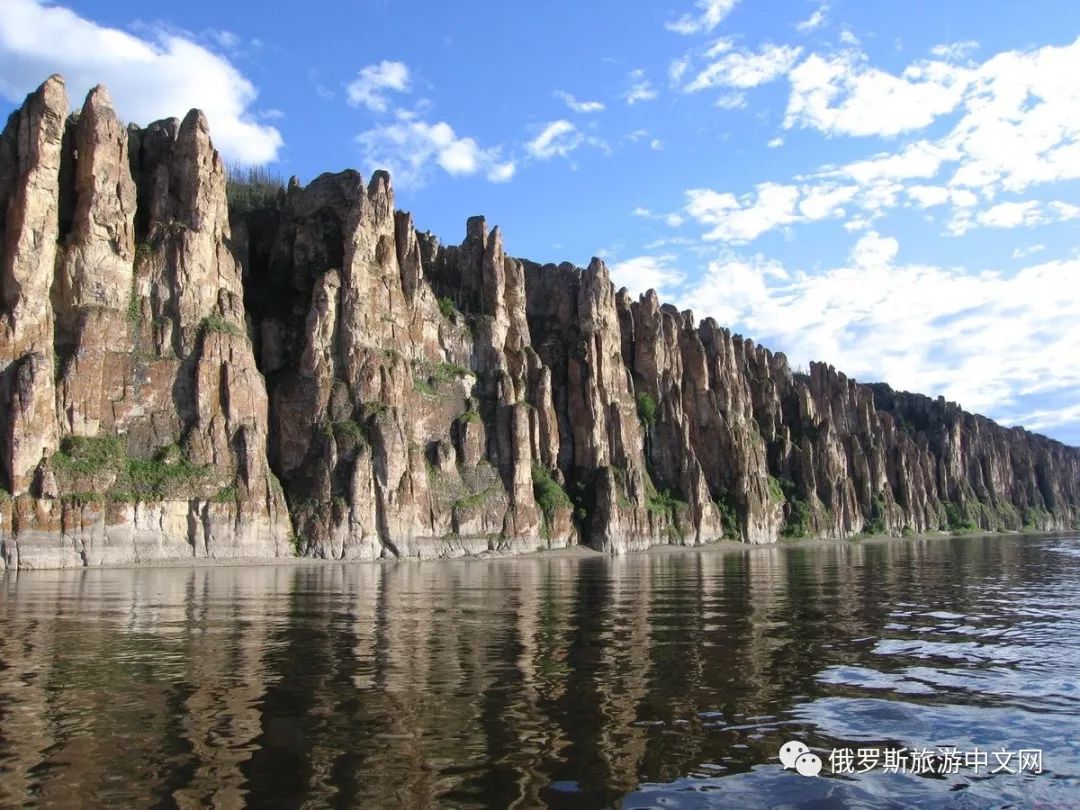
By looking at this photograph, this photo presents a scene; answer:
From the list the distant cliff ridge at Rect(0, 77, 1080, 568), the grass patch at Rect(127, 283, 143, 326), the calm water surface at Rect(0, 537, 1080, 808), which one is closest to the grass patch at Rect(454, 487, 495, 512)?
the distant cliff ridge at Rect(0, 77, 1080, 568)

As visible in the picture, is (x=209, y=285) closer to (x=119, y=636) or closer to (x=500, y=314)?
(x=500, y=314)

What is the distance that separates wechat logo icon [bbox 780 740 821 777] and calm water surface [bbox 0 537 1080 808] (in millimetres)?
190

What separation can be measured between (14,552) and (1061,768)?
88067mm

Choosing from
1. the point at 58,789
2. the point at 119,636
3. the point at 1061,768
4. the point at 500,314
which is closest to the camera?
the point at 58,789

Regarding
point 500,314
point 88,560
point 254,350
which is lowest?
point 88,560

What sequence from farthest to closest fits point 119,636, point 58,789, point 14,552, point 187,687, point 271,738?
point 14,552
point 119,636
point 187,687
point 271,738
point 58,789

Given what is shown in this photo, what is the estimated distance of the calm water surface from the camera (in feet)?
42.5

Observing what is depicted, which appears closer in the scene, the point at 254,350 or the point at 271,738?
the point at 271,738

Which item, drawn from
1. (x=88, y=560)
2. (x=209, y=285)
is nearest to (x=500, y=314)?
(x=209, y=285)

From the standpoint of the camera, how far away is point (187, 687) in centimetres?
2011

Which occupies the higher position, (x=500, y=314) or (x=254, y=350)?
(x=500, y=314)

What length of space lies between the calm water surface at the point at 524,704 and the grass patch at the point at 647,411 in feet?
464

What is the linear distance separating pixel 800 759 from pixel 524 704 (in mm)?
6296

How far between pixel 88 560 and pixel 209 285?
41.2 meters
